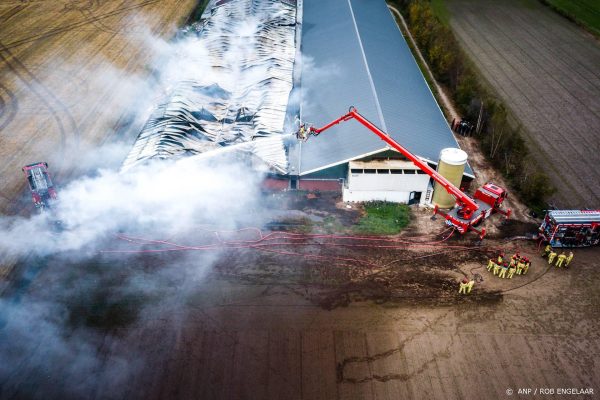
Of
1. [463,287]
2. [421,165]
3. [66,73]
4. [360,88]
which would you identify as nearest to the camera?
[463,287]

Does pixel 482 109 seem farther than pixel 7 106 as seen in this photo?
No

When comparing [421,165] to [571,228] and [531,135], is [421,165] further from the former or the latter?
[531,135]

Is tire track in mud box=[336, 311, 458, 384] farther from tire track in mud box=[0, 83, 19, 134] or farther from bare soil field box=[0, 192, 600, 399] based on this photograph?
tire track in mud box=[0, 83, 19, 134]

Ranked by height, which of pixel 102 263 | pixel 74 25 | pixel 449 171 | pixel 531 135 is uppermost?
pixel 449 171

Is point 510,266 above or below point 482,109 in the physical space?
below

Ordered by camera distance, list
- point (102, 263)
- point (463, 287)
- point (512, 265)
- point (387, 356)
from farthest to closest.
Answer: point (102, 263), point (512, 265), point (463, 287), point (387, 356)

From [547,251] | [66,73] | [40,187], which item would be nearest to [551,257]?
[547,251]

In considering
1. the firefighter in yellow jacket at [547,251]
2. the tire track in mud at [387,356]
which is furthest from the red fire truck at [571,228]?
the tire track in mud at [387,356]
